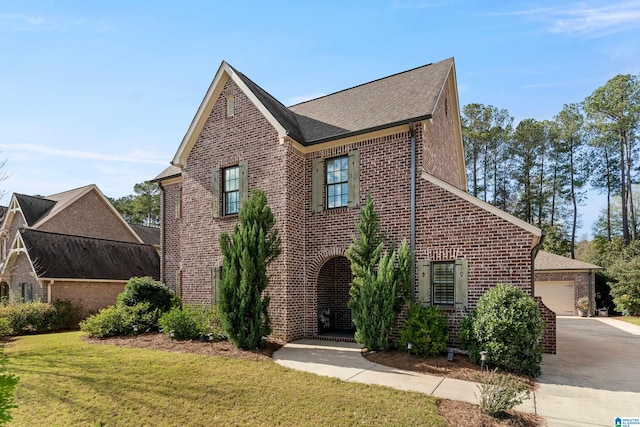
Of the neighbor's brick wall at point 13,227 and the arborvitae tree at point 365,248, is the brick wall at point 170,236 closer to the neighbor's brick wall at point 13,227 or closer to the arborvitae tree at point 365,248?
the arborvitae tree at point 365,248

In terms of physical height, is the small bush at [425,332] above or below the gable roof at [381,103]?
below

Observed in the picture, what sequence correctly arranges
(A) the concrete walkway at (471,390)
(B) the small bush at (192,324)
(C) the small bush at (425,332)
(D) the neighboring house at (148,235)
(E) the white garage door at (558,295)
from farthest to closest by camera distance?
(D) the neighboring house at (148,235), (E) the white garage door at (558,295), (B) the small bush at (192,324), (C) the small bush at (425,332), (A) the concrete walkway at (471,390)

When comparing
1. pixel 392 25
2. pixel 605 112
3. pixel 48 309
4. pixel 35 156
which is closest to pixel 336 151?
pixel 392 25

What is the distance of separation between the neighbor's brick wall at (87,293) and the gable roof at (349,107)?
932 cm

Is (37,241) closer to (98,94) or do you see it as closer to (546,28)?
(98,94)

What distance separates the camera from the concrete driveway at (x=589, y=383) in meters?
5.47

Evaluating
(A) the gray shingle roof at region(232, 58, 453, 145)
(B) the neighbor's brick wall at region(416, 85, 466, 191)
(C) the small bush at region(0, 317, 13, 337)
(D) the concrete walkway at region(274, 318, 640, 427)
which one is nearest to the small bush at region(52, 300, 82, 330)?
(C) the small bush at region(0, 317, 13, 337)

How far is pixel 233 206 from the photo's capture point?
12336 millimetres

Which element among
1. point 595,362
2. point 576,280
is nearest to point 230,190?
point 595,362

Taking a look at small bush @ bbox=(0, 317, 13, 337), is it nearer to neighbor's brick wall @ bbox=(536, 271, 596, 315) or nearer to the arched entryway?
the arched entryway

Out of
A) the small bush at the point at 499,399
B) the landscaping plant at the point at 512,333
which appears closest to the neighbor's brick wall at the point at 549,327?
the landscaping plant at the point at 512,333

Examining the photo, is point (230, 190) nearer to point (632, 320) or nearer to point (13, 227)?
point (13, 227)

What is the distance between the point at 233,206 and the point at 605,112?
3316cm

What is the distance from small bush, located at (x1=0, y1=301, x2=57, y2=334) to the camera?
45.5 feet
